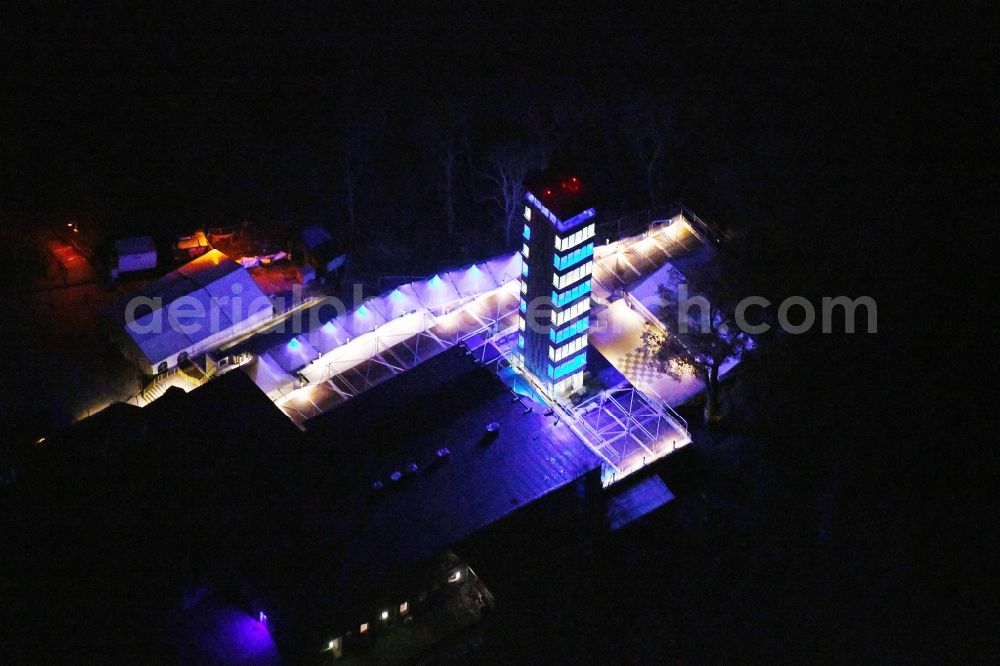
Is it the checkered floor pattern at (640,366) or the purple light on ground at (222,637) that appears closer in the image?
the purple light on ground at (222,637)

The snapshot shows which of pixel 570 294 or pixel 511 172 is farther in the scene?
pixel 511 172

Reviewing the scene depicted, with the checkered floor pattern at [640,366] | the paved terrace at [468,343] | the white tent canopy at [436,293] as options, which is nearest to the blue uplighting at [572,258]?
the paved terrace at [468,343]

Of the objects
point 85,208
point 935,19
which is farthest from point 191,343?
point 935,19

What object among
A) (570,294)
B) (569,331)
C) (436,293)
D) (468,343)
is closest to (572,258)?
(570,294)

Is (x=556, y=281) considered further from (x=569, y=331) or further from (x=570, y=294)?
(x=569, y=331)

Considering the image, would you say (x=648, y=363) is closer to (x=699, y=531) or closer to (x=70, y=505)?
(x=699, y=531)

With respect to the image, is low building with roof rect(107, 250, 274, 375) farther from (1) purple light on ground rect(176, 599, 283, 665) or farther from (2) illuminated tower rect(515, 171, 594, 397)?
(1) purple light on ground rect(176, 599, 283, 665)

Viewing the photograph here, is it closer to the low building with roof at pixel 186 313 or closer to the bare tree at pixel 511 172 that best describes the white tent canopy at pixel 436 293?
the bare tree at pixel 511 172
